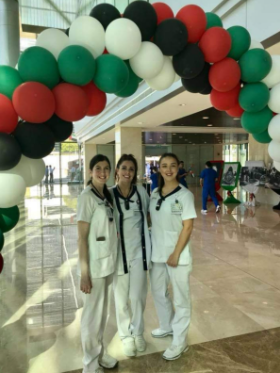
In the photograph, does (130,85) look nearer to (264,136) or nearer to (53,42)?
(53,42)

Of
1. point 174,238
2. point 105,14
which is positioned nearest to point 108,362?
point 174,238

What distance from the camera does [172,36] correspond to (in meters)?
2.09

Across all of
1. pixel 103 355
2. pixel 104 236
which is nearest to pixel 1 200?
pixel 104 236

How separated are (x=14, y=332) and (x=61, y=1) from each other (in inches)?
294

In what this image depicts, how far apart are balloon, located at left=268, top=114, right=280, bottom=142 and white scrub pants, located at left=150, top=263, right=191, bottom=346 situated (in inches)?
47.3

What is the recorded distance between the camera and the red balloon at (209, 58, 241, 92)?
7.33 ft

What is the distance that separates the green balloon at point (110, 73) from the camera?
6.48 feet

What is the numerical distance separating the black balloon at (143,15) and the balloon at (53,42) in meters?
0.47

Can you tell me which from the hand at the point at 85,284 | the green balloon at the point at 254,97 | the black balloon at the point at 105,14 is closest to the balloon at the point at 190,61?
the green balloon at the point at 254,97

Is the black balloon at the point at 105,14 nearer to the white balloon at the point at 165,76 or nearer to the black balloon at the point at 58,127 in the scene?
the white balloon at the point at 165,76

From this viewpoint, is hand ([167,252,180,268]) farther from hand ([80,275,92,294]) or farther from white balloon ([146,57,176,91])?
white balloon ([146,57,176,91])

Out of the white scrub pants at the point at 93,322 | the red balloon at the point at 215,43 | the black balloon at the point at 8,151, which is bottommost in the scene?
the white scrub pants at the point at 93,322

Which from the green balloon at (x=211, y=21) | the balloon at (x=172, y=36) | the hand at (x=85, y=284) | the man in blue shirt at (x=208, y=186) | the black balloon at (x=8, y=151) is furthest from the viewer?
the man in blue shirt at (x=208, y=186)

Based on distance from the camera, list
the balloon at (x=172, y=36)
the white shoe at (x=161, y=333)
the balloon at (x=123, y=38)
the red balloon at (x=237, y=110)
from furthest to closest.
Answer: the white shoe at (x=161, y=333)
the red balloon at (x=237, y=110)
the balloon at (x=172, y=36)
the balloon at (x=123, y=38)
